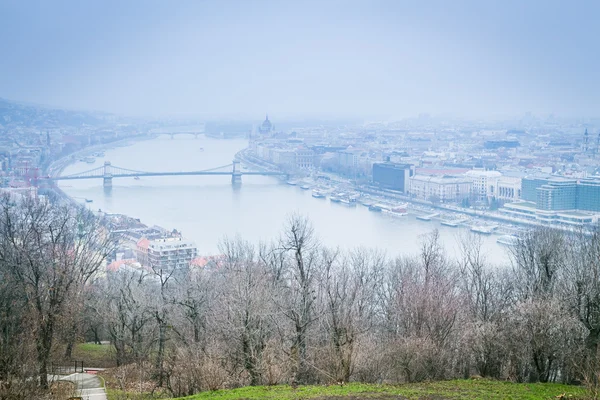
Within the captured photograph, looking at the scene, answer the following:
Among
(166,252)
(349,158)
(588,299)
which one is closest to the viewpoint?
(588,299)

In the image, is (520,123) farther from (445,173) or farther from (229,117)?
(229,117)

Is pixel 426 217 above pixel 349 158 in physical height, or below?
below

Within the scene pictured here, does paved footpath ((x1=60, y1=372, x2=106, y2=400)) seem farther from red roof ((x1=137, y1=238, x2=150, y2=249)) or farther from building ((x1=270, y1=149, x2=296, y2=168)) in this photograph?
building ((x1=270, y1=149, x2=296, y2=168))

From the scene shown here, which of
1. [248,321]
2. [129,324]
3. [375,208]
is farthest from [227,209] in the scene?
[248,321]

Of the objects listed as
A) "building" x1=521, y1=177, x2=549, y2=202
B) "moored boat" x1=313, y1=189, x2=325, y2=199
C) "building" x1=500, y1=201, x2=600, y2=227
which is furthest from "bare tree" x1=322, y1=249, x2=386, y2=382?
"moored boat" x1=313, y1=189, x2=325, y2=199

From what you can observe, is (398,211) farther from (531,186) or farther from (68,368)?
(68,368)

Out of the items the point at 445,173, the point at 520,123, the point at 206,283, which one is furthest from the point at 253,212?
the point at 520,123
